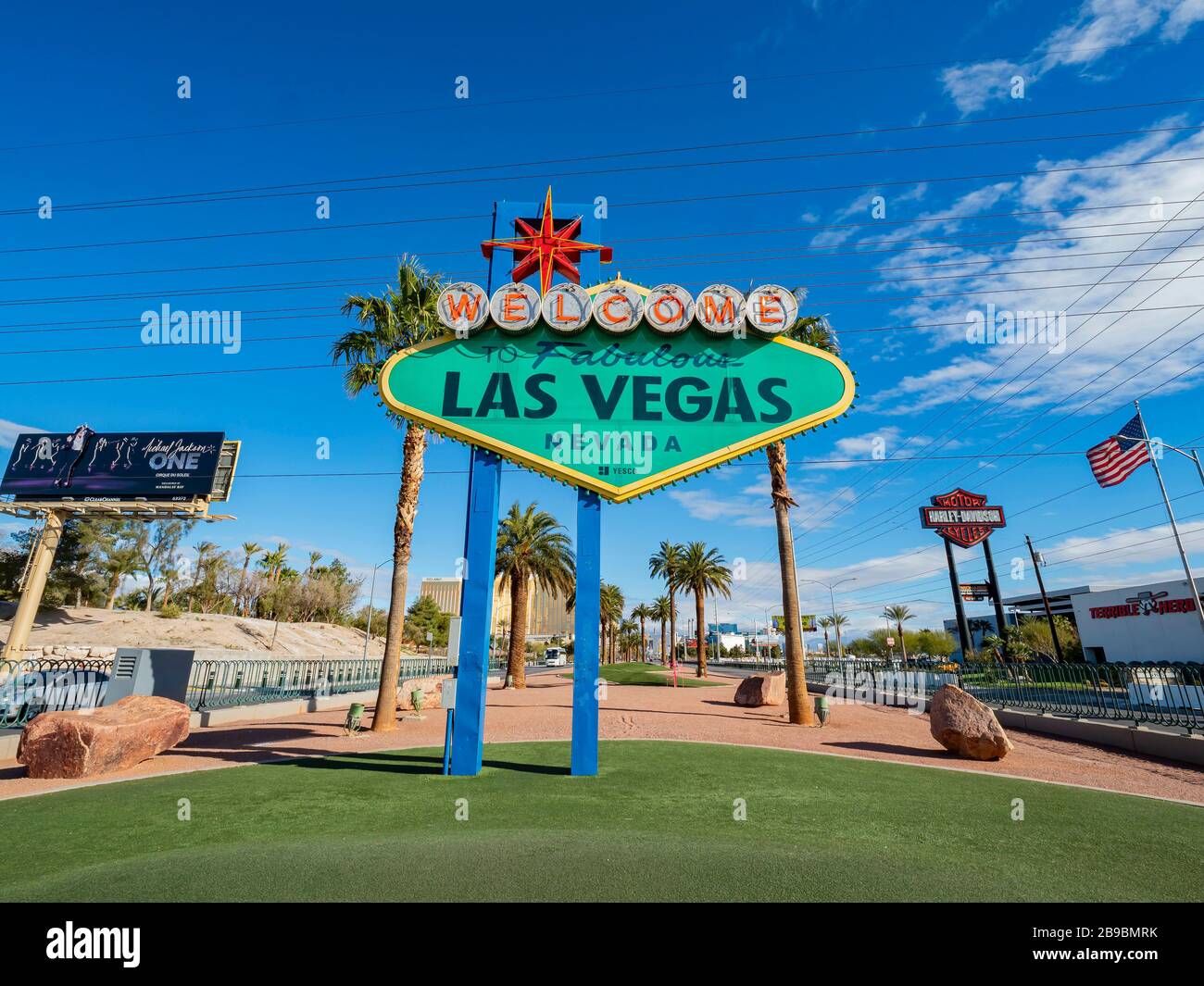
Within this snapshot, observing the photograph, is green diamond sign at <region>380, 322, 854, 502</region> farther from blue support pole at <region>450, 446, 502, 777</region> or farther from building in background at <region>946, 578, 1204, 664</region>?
building in background at <region>946, 578, 1204, 664</region>

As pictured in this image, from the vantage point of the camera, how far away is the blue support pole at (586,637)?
32.2ft

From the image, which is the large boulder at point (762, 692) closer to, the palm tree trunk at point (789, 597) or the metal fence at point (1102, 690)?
the palm tree trunk at point (789, 597)

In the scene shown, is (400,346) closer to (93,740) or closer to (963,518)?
(93,740)

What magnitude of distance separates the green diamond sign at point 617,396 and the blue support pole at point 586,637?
0.58 m

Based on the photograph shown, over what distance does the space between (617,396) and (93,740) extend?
11.2 metres

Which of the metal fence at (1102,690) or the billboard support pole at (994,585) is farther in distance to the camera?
the billboard support pole at (994,585)

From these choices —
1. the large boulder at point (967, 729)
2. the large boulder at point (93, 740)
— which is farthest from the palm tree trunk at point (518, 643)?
the large boulder at point (967, 729)

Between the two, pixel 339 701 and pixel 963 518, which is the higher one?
pixel 963 518

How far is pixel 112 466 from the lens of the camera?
1318 inches

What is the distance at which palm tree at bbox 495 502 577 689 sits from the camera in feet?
111

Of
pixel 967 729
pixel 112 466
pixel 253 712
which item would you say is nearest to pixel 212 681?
pixel 253 712

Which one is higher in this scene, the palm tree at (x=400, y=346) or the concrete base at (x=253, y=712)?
the palm tree at (x=400, y=346)

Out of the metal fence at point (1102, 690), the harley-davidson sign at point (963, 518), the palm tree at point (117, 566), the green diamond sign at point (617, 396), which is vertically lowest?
the metal fence at point (1102, 690)

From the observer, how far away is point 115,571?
183 ft
